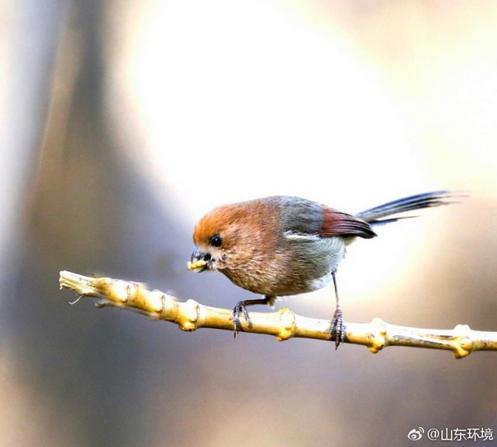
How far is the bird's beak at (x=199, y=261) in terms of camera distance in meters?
2.16

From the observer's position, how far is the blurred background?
488 cm

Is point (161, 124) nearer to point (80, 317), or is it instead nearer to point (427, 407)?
point (80, 317)

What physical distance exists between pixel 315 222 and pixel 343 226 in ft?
0.38

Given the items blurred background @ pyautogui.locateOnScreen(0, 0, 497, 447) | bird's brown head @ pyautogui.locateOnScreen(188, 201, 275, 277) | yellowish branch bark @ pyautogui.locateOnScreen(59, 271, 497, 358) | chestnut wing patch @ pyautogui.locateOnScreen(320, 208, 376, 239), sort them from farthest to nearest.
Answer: blurred background @ pyautogui.locateOnScreen(0, 0, 497, 447), chestnut wing patch @ pyautogui.locateOnScreen(320, 208, 376, 239), bird's brown head @ pyautogui.locateOnScreen(188, 201, 275, 277), yellowish branch bark @ pyautogui.locateOnScreen(59, 271, 497, 358)

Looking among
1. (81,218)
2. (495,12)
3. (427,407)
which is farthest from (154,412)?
(495,12)

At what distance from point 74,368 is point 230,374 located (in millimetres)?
1017

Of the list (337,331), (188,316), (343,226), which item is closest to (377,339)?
(337,331)

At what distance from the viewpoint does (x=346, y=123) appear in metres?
5.79

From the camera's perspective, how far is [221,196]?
16.2ft

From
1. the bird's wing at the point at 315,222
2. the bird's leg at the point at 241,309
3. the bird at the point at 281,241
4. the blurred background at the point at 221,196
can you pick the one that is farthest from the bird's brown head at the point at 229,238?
the blurred background at the point at 221,196

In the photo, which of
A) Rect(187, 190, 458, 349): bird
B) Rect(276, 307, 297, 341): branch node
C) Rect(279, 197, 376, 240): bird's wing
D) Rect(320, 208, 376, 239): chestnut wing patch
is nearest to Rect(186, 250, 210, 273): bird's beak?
Rect(187, 190, 458, 349): bird

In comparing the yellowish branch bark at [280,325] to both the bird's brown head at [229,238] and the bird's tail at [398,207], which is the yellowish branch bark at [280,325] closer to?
the bird's brown head at [229,238]

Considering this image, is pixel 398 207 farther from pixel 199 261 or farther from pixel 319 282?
pixel 199 261

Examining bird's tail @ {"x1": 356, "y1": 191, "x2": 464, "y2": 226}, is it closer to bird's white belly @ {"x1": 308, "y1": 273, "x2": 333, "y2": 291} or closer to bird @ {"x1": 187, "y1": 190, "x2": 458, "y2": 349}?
bird @ {"x1": 187, "y1": 190, "x2": 458, "y2": 349}
